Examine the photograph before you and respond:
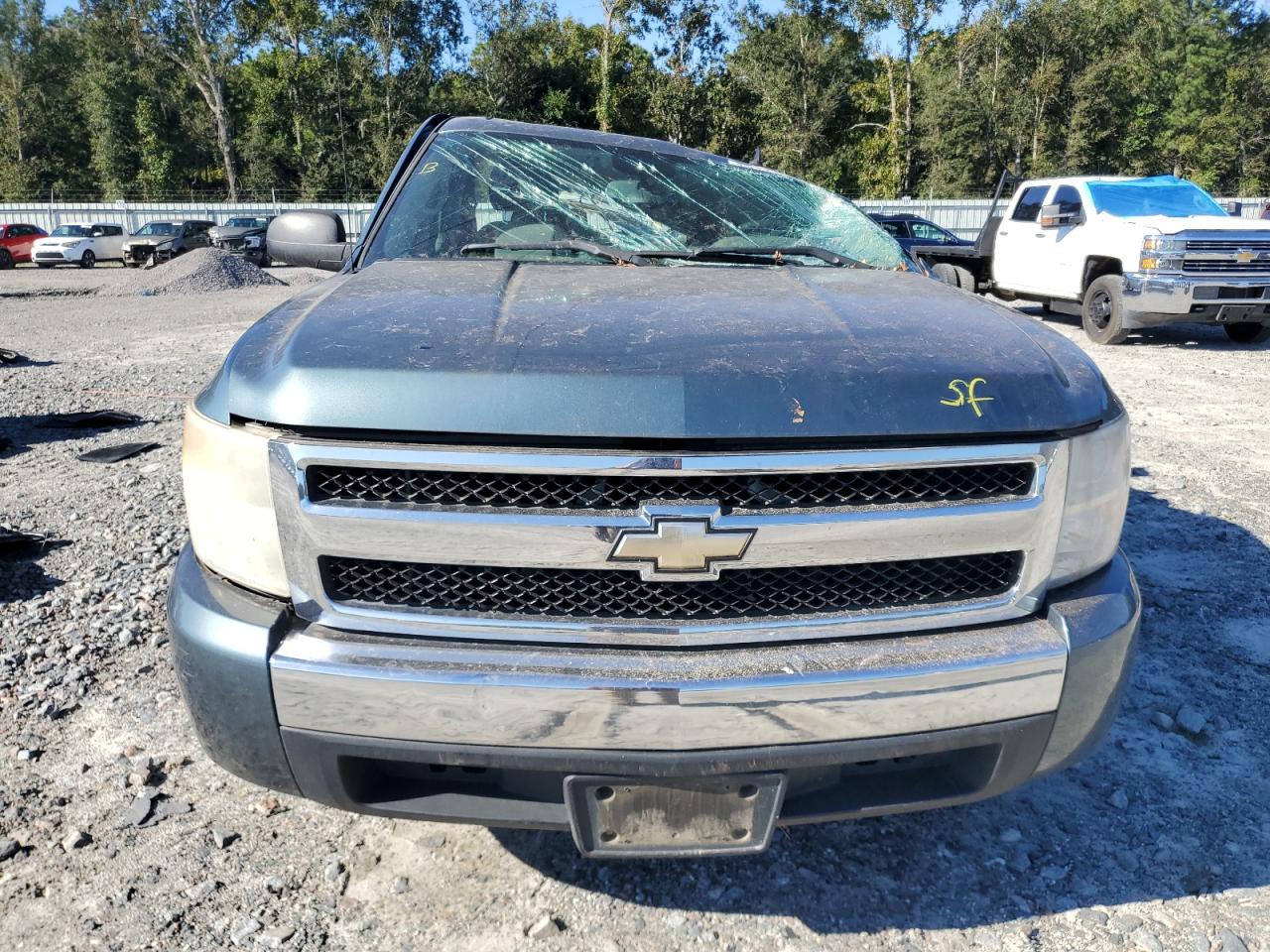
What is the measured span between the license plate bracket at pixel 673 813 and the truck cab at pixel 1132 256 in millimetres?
10315

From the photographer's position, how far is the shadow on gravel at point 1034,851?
2.21m

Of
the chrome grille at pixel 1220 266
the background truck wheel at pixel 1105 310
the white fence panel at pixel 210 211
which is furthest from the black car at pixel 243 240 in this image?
the chrome grille at pixel 1220 266

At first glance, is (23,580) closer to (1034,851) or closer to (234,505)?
(234,505)

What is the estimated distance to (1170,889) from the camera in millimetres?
2254

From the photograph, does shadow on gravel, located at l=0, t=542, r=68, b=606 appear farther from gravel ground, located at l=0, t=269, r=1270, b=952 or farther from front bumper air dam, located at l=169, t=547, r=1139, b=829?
front bumper air dam, located at l=169, t=547, r=1139, b=829

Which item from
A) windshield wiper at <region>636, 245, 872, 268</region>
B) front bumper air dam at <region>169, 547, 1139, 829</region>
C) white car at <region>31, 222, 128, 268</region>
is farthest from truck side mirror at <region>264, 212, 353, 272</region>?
white car at <region>31, 222, 128, 268</region>

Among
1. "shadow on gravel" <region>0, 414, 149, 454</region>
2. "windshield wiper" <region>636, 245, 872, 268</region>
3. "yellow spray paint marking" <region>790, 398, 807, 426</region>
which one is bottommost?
"shadow on gravel" <region>0, 414, 149, 454</region>

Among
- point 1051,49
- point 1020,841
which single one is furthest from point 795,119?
point 1020,841

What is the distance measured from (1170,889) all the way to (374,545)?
6.68 ft

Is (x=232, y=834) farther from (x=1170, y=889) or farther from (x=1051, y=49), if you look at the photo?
(x=1051, y=49)

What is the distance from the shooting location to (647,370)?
1734mm

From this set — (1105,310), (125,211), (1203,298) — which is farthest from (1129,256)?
(125,211)

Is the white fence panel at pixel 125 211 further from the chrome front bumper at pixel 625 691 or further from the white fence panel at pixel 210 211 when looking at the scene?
the chrome front bumper at pixel 625 691

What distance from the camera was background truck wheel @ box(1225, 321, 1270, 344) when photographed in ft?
36.7
